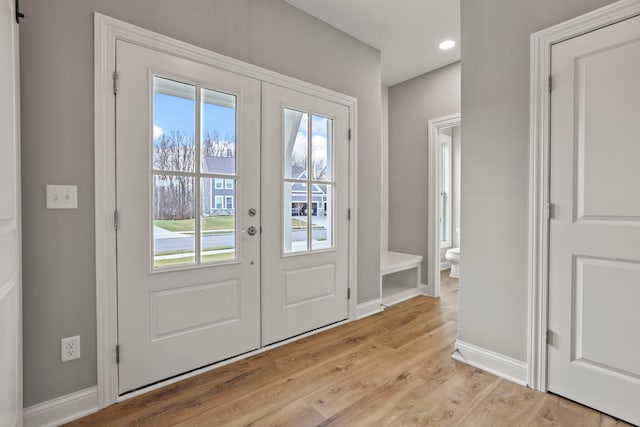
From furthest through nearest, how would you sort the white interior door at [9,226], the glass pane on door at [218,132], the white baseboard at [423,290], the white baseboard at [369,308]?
1. the white baseboard at [423,290]
2. the white baseboard at [369,308]
3. the glass pane on door at [218,132]
4. the white interior door at [9,226]

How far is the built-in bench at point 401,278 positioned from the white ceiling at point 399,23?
222 centimetres

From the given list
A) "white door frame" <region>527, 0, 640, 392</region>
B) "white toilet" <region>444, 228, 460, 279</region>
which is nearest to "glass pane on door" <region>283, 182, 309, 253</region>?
"white door frame" <region>527, 0, 640, 392</region>

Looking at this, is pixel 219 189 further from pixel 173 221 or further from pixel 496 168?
pixel 496 168

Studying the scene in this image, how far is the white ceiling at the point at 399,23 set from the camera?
246 centimetres

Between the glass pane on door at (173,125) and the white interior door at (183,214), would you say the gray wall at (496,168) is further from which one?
the glass pane on door at (173,125)

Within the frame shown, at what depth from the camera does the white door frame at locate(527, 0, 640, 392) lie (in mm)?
1753

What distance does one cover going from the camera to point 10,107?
3.89 ft

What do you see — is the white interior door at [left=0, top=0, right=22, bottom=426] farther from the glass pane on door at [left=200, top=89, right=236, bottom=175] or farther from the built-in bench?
the built-in bench

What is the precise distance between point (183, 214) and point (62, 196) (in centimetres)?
59

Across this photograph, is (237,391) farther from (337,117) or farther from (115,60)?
(337,117)

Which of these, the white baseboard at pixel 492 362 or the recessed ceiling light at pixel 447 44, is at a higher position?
the recessed ceiling light at pixel 447 44

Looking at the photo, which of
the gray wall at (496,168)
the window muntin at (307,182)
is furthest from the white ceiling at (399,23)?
the window muntin at (307,182)

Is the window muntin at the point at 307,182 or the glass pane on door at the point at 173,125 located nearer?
the glass pane on door at the point at 173,125

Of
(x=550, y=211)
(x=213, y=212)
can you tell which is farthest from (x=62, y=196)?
(x=550, y=211)
